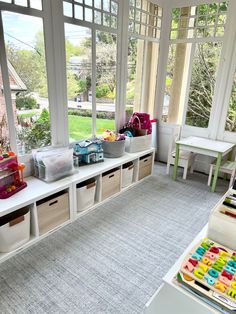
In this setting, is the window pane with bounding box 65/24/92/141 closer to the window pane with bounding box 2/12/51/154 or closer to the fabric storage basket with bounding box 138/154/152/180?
the window pane with bounding box 2/12/51/154

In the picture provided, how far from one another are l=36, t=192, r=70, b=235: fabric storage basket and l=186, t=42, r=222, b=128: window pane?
2407 mm

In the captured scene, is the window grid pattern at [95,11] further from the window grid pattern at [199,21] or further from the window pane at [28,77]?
the window grid pattern at [199,21]

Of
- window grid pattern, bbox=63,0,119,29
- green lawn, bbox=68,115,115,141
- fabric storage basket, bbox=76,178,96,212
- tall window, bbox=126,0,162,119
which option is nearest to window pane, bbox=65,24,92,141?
green lawn, bbox=68,115,115,141

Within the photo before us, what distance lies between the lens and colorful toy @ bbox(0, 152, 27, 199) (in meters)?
1.84

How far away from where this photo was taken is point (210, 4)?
120 inches

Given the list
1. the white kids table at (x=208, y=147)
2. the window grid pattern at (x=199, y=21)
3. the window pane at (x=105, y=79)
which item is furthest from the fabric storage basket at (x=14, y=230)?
the window grid pattern at (x=199, y=21)

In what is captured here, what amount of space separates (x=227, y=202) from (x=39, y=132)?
1.84 m

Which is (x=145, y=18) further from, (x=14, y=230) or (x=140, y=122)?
(x=14, y=230)

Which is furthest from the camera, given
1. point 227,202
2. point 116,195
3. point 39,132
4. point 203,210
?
point 116,195

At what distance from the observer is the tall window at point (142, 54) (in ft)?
10.1

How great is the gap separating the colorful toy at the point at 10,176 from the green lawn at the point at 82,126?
824mm

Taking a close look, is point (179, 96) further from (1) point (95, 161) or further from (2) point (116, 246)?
(2) point (116, 246)

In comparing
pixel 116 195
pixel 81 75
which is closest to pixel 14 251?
pixel 116 195

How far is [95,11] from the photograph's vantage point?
2488 mm
